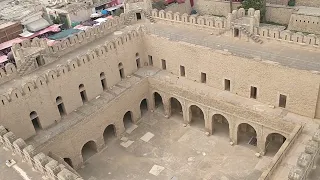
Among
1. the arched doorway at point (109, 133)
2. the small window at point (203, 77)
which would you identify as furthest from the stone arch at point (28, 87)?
the small window at point (203, 77)

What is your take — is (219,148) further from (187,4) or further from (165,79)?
(187,4)

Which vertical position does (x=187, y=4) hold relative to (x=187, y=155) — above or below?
above

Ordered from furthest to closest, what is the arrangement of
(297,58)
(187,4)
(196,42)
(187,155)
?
(187,4)
(196,42)
(187,155)
(297,58)

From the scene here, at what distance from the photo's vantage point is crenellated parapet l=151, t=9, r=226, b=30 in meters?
28.8

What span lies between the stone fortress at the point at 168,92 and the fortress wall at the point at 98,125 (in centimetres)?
9

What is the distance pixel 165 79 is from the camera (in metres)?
29.4

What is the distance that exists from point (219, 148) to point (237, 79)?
5697 millimetres

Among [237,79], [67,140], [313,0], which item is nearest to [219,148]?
[237,79]

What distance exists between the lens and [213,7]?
47656 mm

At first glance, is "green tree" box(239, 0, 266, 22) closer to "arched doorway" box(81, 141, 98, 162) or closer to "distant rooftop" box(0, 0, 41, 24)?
"arched doorway" box(81, 141, 98, 162)

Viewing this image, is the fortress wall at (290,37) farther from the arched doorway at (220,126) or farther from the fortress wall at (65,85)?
the fortress wall at (65,85)

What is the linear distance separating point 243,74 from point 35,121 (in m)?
16.1

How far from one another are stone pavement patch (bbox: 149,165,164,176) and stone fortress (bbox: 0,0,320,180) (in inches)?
12.1

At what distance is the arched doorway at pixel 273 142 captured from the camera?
84.3ft
